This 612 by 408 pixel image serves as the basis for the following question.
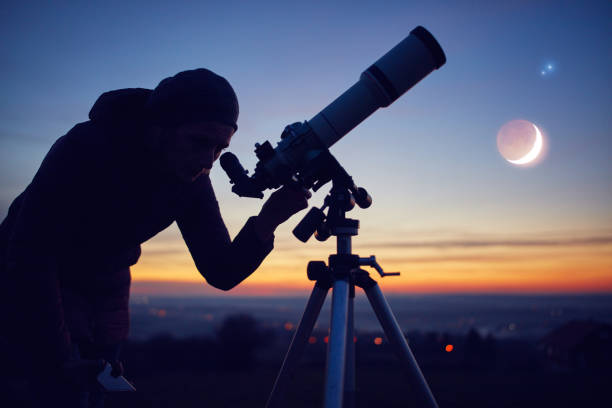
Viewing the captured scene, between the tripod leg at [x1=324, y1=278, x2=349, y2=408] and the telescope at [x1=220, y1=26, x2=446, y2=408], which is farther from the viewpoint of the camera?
the telescope at [x1=220, y1=26, x2=446, y2=408]

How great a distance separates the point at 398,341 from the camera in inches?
86.7

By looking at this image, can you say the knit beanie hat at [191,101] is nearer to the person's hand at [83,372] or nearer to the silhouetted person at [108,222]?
the silhouetted person at [108,222]

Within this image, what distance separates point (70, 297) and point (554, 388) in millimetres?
5042

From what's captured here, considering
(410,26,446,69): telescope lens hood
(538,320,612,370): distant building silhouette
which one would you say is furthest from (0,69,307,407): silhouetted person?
(538,320,612,370): distant building silhouette

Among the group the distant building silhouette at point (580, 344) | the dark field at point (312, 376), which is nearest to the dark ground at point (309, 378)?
the dark field at point (312, 376)

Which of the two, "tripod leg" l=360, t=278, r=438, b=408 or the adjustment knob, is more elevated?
the adjustment knob

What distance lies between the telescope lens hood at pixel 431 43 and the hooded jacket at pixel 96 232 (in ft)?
5.08

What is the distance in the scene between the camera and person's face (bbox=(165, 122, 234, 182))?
217cm

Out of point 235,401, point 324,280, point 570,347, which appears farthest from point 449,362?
point 570,347

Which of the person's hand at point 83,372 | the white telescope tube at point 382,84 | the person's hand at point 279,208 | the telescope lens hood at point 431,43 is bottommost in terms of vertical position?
the person's hand at point 83,372

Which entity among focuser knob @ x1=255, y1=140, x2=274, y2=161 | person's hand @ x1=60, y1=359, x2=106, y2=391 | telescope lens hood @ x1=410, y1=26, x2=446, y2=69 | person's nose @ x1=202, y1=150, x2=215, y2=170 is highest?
telescope lens hood @ x1=410, y1=26, x2=446, y2=69

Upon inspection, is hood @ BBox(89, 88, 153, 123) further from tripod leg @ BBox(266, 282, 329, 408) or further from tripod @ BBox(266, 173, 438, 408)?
tripod leg @ BBox(266, 282, 329, 408)

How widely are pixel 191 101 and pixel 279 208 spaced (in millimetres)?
781

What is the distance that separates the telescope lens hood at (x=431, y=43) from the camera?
7.97 ft
